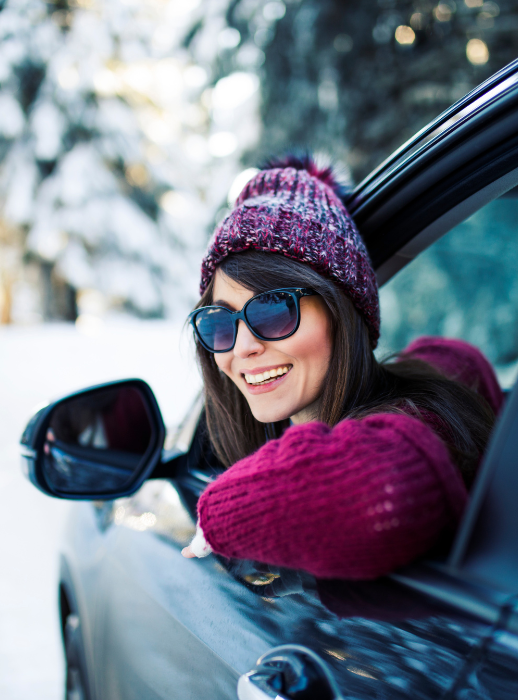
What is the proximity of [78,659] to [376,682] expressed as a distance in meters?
1.73

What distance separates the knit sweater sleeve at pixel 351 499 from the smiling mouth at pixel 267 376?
0.68 meters

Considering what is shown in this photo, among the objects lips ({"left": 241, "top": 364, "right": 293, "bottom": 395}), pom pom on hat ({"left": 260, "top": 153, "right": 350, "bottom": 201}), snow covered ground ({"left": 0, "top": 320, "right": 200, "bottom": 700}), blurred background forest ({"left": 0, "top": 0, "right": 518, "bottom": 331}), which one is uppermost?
blurred background forest ({"left": 0, "top": 0, "right": 518, "bottom": 331})

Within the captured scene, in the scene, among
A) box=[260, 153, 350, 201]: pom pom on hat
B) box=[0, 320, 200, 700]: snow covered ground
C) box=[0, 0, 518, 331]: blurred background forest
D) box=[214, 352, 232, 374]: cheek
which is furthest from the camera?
box=[0, 0, 518, 331]: blurred background forest

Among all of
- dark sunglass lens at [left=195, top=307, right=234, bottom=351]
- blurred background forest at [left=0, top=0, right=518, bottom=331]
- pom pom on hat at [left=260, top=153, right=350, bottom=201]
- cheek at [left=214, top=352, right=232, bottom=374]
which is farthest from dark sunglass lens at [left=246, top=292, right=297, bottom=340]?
blurred background forest at [left=0, top=0, right=518, bottom=331]

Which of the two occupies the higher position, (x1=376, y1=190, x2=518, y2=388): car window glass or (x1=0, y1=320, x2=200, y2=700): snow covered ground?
(x1=376, y1=190, x2=518, y2=388): car window glass

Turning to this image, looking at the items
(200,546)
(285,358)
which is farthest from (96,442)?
(200,546)

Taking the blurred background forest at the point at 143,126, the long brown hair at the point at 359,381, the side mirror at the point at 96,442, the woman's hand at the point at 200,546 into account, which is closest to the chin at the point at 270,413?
the long brown hair at the point at 359,381

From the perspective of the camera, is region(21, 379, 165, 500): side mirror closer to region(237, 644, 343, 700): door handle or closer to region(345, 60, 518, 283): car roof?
region(237, 644, 343, 700): door handle

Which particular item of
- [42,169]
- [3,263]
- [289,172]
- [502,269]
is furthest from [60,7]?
[289,172]

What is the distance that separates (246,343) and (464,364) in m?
1.01

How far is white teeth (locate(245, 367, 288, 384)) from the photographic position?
67.5 inches

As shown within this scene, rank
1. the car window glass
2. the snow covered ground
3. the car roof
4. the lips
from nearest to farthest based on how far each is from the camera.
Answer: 1. the car roof
2. the lips
3. the snow covered ground
4. the car window glass

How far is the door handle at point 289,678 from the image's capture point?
0.91 metres

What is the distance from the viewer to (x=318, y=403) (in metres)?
1.80
